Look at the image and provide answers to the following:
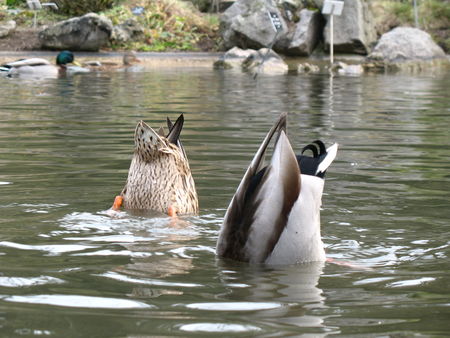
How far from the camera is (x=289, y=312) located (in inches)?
137

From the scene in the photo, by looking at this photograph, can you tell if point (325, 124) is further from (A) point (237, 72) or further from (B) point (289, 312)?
(A) point (237, 72)

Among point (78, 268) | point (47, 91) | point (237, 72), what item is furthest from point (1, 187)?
point (237, 72)

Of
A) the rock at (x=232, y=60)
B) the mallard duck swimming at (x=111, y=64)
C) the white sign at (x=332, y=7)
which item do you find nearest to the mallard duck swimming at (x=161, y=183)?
the mallard duck swimming at (x=111, y=64)

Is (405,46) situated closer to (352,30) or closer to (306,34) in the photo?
(352,30)

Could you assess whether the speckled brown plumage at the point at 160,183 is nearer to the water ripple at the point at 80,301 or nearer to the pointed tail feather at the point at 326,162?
the pointed tail feather at the point at 326,162

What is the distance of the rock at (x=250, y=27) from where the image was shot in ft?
97.5

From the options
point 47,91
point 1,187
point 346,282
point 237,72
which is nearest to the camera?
point 346,282

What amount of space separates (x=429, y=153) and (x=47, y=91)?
33.0 ft

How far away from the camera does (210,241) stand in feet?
16.2

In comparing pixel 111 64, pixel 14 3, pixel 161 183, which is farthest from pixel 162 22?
pixel 161 183

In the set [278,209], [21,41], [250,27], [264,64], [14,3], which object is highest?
[14,3]

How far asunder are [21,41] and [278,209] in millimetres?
→ 25851

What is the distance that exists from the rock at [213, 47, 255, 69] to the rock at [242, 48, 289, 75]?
26cm

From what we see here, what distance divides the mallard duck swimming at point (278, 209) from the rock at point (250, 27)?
25.7 metres
